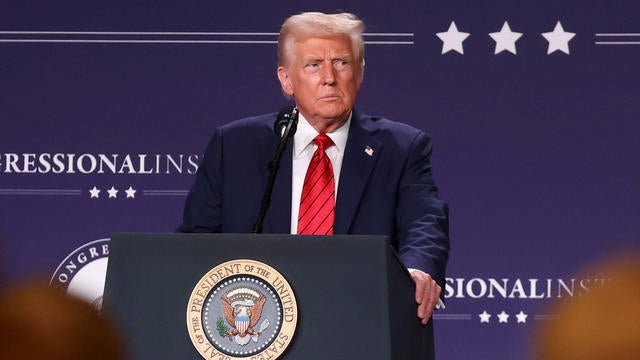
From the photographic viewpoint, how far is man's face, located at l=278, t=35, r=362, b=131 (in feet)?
9.79

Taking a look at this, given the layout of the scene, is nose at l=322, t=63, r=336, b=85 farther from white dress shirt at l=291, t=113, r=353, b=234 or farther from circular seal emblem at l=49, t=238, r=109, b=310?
circular seal emblem at l=49, t=238, r=109, b=310

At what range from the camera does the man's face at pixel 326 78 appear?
9.79 feet

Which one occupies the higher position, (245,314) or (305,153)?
(305,153)

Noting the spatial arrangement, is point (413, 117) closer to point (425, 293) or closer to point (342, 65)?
point (342, 65)

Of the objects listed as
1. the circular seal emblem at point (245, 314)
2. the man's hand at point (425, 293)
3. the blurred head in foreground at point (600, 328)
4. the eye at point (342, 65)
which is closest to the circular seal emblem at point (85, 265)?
the eye at point (342, 65)

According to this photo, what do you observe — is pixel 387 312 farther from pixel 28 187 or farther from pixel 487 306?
pixel 28 187

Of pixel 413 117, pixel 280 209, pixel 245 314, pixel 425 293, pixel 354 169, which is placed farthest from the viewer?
pixel 413 117

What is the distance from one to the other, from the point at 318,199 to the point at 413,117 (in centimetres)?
162

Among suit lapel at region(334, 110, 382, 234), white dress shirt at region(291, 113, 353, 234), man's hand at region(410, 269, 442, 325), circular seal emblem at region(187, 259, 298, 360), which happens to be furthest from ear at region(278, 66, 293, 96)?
circular seal emblem at region(187, 259, 298, 360)

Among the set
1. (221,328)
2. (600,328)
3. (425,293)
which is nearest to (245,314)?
(221,328)

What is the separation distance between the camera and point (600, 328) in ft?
1.64

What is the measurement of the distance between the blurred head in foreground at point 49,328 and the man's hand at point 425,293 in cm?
184

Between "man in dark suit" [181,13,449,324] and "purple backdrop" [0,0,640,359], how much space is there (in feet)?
4.32

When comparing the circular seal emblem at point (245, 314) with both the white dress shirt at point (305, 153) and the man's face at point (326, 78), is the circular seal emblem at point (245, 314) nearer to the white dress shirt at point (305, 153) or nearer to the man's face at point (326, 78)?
the white dress shirt at point (305, 153)
